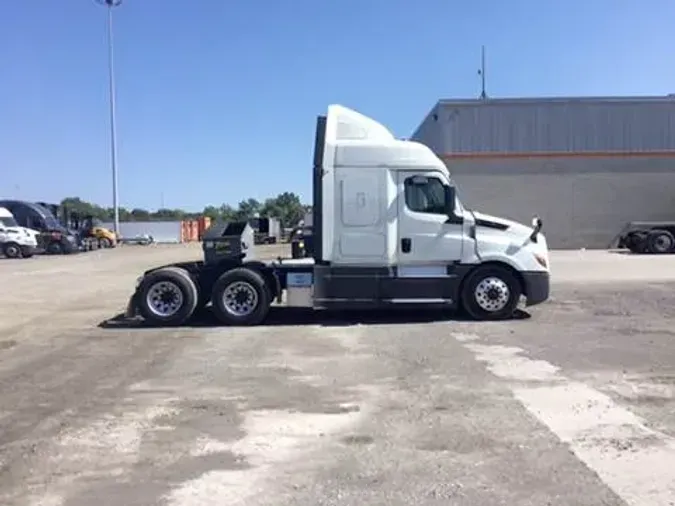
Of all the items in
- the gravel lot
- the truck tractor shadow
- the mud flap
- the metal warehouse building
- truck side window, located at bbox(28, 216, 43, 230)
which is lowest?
the gravel lot

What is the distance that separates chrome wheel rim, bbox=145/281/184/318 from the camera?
14922mm

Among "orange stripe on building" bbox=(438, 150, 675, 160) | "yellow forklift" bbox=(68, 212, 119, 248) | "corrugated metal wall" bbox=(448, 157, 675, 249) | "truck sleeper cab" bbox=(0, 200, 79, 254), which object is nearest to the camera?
"orange stripe on building" bbox=(438, 150, 675, 160)

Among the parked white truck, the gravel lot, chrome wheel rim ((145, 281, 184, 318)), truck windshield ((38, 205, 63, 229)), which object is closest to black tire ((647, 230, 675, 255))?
the gravel lot

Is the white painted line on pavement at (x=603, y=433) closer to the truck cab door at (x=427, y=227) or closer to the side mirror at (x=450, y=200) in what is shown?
the truck cab door at (x=427, y=227)

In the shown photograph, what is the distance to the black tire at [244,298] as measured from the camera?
14.8 meters

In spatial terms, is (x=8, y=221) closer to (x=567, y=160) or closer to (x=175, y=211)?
(x=567, y=160)

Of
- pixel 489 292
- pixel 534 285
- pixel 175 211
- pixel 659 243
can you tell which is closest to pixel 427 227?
pixel 489 292

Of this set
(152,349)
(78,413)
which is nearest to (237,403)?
(78,413)

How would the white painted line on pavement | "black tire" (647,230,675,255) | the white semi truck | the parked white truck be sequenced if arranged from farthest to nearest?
the parked white truck → "black tire" (647,230,675,255) → the white semi truck → the white painted line on pavement

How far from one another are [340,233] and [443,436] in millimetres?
7974

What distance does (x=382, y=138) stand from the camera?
50.2ft

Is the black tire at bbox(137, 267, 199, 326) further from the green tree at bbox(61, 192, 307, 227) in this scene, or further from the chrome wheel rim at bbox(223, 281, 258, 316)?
the green tree at bbox(61, 192, 307, 227)

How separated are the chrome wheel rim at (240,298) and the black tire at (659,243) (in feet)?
93.3

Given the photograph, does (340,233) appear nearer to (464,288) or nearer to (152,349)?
(464,288)
